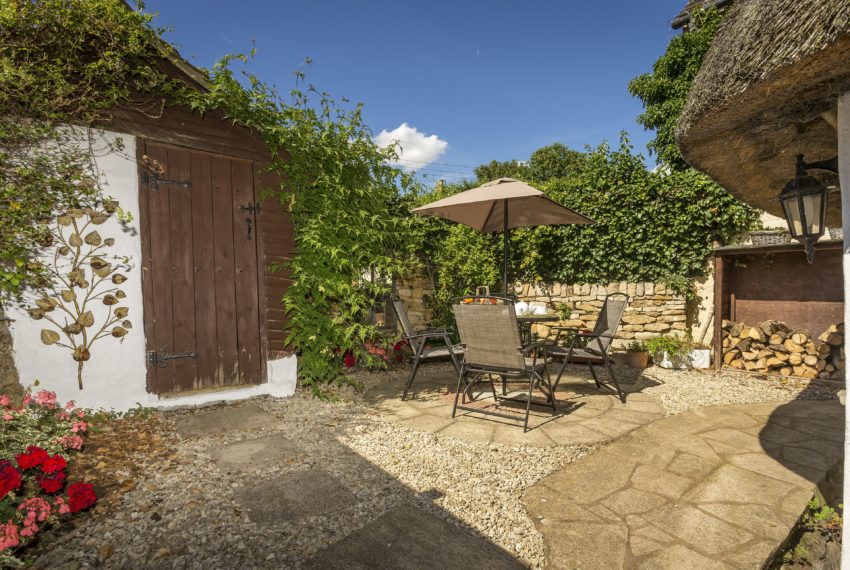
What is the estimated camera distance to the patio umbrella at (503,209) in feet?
13.2

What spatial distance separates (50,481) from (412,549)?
1672 mm

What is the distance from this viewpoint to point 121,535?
180 cm

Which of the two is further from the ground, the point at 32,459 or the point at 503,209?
the point at 503,209

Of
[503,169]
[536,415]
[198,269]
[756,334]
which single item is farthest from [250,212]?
[503,169]

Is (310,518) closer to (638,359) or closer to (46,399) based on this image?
(46,399)

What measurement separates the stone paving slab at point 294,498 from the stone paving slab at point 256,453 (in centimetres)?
26

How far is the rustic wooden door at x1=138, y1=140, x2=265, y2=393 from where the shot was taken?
11.6 feet

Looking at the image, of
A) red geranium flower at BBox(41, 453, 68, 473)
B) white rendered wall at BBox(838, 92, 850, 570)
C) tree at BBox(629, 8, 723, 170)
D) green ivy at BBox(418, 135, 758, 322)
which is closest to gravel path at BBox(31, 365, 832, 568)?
red geranium flower at BBox(41, 453, 68, 473)

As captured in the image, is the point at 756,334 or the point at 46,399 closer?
the point at 46,399

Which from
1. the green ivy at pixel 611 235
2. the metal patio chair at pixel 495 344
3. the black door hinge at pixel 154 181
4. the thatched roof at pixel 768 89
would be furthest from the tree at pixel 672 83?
the black door hinge at pixel 154 181

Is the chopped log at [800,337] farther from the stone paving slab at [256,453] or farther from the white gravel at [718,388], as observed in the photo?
the stone paving slab at [256,453]

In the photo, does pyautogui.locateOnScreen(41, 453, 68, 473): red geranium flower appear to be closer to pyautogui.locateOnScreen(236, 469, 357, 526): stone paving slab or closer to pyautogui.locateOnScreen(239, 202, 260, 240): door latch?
pyautogui.locateOnScreen(236, 469, 357, 526): stone paving slab

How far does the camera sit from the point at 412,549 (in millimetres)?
1740

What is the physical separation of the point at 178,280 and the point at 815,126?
178 inches
